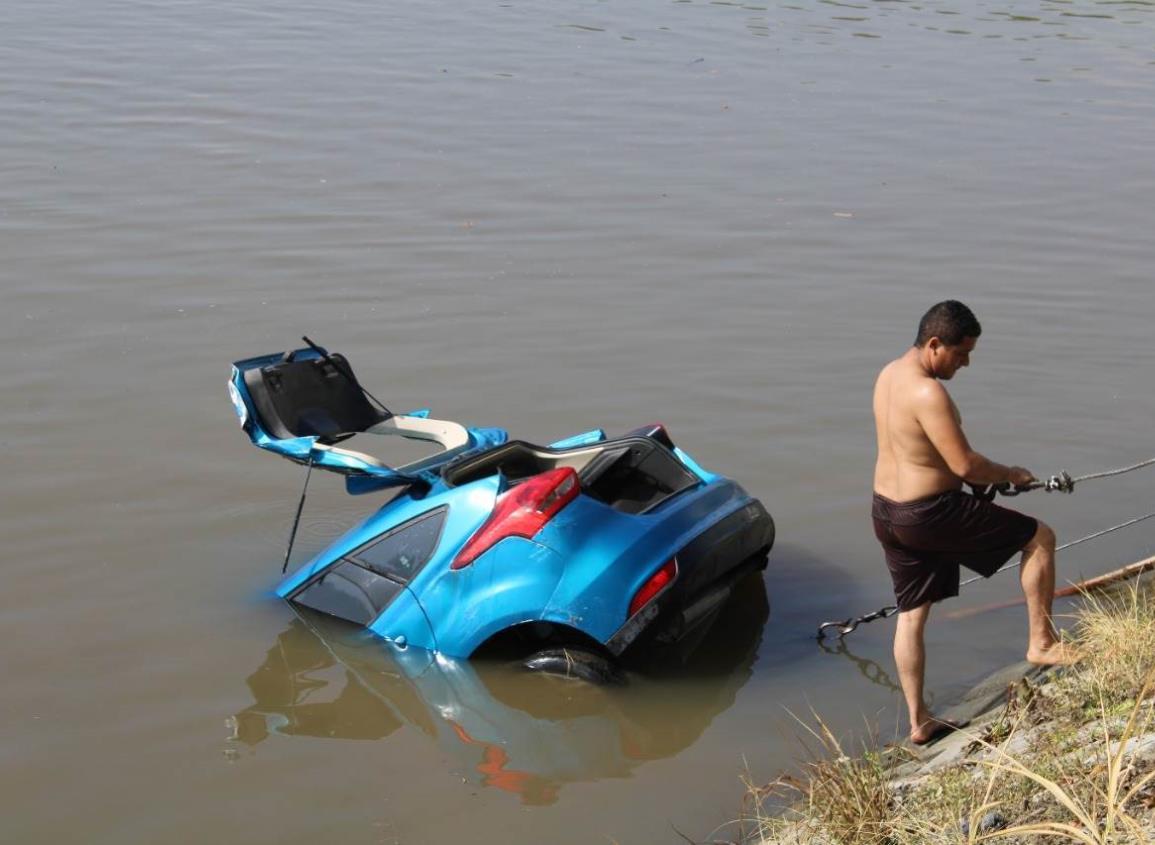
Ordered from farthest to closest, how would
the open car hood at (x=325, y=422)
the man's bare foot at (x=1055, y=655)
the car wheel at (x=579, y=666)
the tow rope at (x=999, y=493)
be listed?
the open car hood at (x=325, y=422) → the car wheel at (x=579, y=666) → the tow rope at (x=999, y=493) → the man's bare foot at (x=1055, y=655)

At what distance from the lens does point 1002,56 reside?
2142 cm

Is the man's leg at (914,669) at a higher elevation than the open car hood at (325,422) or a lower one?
lower

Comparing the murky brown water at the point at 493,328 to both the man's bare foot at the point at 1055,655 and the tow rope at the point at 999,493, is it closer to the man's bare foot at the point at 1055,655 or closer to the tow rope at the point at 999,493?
the tow rope at the point at 999,493

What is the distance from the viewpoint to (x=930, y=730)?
5941mm

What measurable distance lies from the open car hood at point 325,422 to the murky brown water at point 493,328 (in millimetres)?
875

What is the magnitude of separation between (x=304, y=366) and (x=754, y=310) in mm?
5231

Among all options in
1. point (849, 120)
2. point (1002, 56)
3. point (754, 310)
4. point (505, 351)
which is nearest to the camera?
point (505, 351)

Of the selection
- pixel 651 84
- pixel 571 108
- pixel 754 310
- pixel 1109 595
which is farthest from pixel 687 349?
pixel 651 84

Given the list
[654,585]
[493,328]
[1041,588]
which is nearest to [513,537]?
[654,585]

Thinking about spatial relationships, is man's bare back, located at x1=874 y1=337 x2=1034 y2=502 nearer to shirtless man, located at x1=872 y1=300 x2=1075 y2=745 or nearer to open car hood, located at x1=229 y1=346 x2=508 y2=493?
shirtless man, located at x1=872 y1=300 x2=1075 y2=745

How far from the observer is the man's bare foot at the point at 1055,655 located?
227 inches

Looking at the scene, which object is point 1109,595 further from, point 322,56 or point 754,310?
point 322,56

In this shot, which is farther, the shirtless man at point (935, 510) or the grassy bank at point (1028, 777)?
the shirtless man at point (935, 510)

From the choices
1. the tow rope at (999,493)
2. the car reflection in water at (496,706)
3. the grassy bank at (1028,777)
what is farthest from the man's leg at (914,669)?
the car reflection in water at (496,706)
